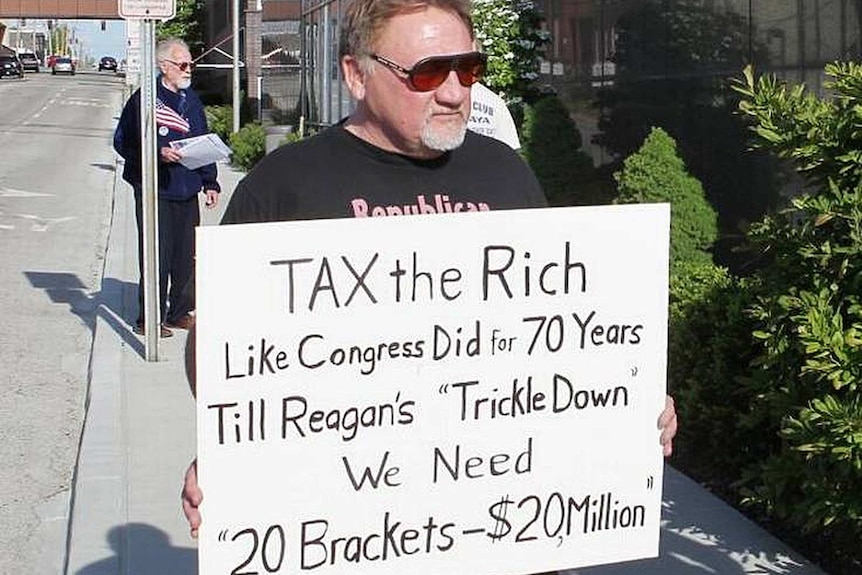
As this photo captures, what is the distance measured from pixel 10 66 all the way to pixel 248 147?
67799 millimetres

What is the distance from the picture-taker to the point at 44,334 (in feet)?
32.0

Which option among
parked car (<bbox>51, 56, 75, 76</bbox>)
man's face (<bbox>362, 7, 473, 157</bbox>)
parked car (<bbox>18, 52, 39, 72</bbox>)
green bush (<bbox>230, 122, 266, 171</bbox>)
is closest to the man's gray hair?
man's face (<bbox>362, 7, 473, 157</bbox>)

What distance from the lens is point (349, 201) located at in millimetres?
2957

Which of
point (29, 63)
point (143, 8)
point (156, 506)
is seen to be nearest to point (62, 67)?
point (29, 63)

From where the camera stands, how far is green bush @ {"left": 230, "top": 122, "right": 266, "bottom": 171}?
24456 millimetres

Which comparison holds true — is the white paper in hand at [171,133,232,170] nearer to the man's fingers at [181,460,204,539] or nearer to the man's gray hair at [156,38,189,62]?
the man's gray hair at [156,38,189,62]

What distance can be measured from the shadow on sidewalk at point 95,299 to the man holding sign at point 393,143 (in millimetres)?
6128

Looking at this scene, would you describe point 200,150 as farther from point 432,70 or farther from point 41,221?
point 41,221

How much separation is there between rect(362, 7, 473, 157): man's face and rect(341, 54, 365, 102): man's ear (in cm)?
5

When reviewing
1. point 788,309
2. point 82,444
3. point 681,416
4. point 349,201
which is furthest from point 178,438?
point 349,201

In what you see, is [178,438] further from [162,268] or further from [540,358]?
[540,358]

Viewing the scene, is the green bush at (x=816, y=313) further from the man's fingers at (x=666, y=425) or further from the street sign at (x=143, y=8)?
the street sign at (x=143, y=8)

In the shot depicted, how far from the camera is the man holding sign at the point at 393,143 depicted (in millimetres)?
2906

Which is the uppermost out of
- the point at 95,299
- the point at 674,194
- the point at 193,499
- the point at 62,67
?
the point at 62,67
